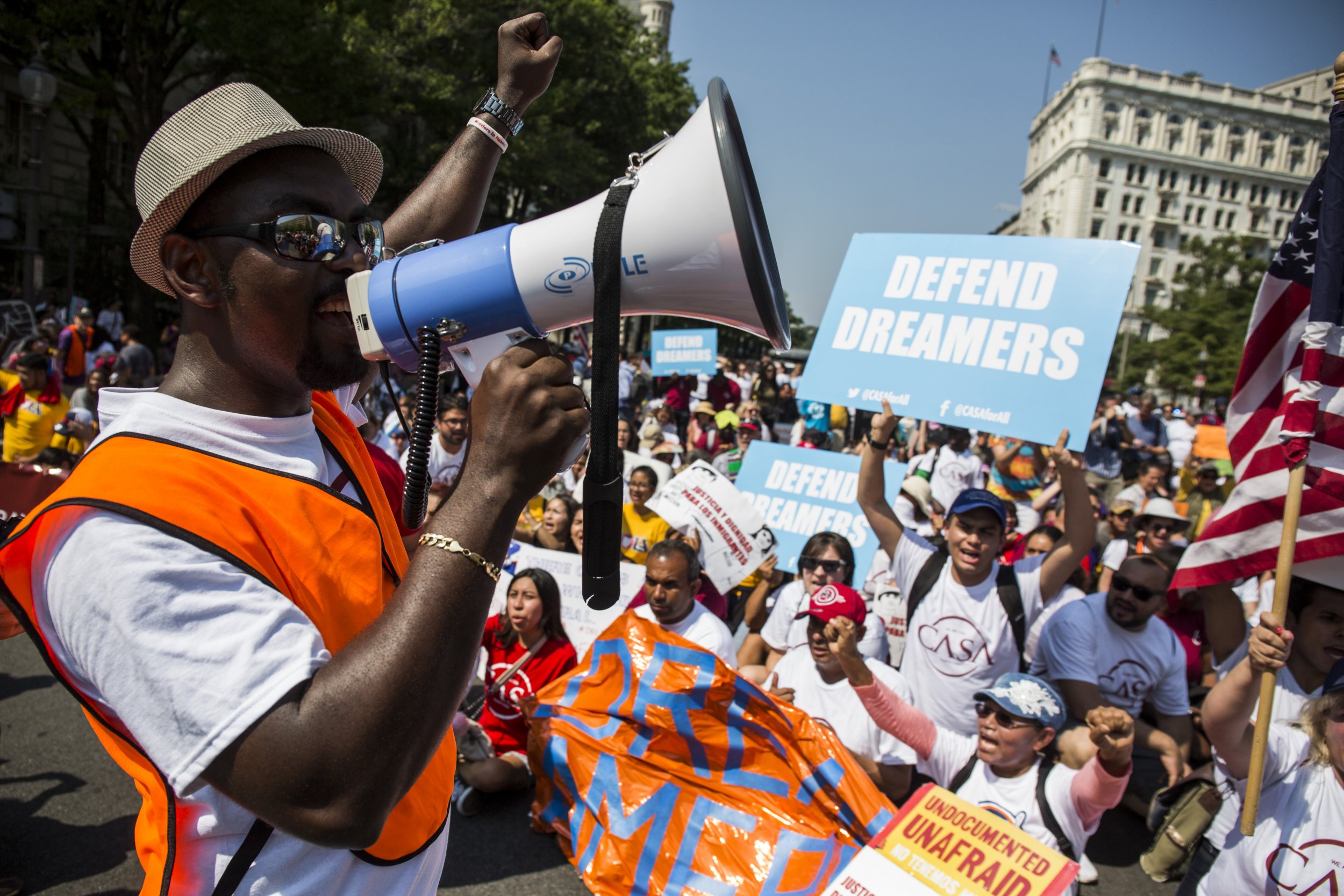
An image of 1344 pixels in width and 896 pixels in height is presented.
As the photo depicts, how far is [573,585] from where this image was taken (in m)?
5.18

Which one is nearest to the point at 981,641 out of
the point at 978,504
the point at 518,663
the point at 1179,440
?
the point at 978,504

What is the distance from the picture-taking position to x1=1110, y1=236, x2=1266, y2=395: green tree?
37.3 m

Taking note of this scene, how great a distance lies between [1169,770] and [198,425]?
4.62 metres

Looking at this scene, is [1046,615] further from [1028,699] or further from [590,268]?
[590,268]

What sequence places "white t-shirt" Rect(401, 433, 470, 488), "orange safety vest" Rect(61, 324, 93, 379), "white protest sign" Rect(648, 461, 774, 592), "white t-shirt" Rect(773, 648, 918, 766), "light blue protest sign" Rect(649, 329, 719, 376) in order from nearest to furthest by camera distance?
1. "white t-shirt" Rect(773, 648, 918, 766)
2. "white protest sign" Rect(648, 461, 774, 592)
3. "white t-shirt" Rect(401, 433, 470, 488)
4. "orange safety vest" Rect(61, 324, 93, 379)
5. "light blue protest sign" Rect(649, 329, 719, 376)

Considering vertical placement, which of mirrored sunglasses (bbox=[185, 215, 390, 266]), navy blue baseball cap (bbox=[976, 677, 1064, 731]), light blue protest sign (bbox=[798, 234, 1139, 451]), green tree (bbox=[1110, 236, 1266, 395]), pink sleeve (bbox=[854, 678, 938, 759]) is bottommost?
pink sleeve (bbox=[854, 678, 938, 759])

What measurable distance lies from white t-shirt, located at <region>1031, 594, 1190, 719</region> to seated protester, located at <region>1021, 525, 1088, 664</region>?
0.35 ft

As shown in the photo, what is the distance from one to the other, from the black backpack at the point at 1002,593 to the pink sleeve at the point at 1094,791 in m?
0.90

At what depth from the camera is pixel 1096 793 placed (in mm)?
2861

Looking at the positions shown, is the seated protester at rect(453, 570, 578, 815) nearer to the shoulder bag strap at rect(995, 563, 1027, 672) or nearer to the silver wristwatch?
the shoulder bag strap at rect(995, 563, 1027, 672)

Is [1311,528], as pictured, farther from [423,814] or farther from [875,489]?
[423,814]

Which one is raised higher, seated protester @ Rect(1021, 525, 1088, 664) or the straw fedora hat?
the straw fedora hat

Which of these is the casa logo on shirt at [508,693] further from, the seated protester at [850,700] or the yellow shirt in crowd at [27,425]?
the yellow shirt in crowd at [27,425]

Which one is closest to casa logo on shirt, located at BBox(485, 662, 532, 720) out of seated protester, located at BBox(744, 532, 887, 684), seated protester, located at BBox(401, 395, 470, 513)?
seated protester, located at BBox(744, 532, 887, 684)
